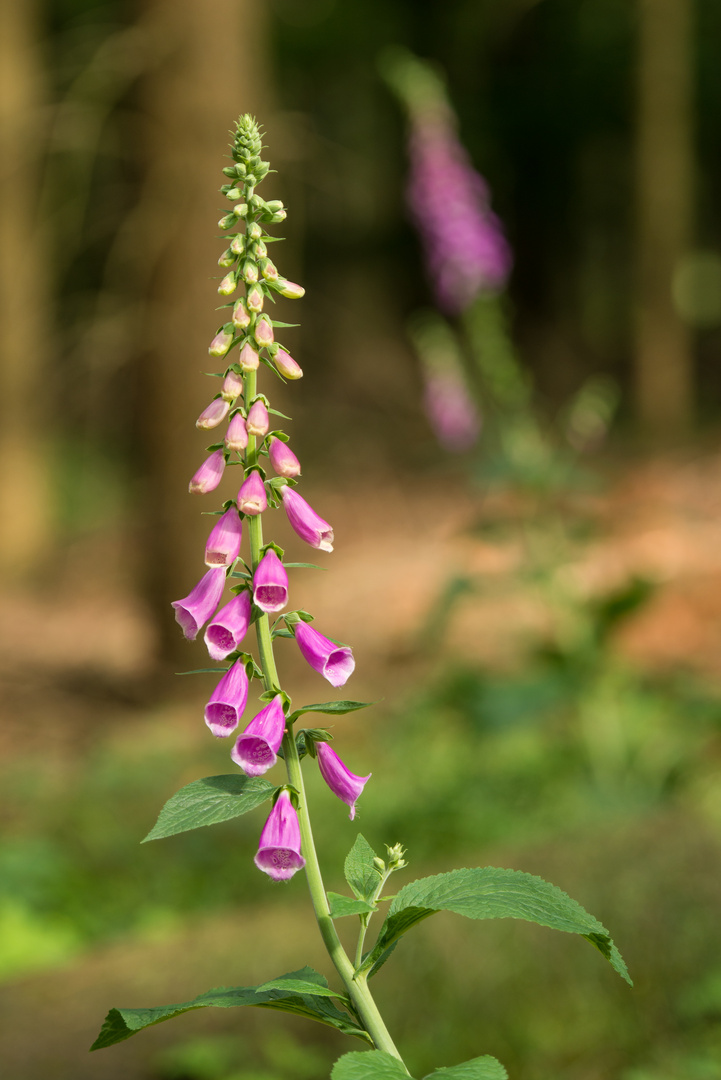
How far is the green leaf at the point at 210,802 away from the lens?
130 centimetres

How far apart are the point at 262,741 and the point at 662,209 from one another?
576 inches

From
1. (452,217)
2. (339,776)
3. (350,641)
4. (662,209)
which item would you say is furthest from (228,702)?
(662,209)

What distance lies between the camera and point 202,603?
1488 mm

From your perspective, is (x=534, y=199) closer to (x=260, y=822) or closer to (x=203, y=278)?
(x=203, y=278)

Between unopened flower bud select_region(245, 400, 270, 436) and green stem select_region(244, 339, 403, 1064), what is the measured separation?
0.02 m

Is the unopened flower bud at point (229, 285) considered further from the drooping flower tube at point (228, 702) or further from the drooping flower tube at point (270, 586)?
the drooping flower tube at point (228, 702)

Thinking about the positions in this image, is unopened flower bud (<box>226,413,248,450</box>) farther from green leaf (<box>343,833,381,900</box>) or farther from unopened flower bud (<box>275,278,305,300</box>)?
green leaf (<box>343,833,381,900</box>)

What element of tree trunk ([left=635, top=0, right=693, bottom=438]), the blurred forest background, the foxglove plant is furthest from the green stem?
tree trunk ([left=635, top=0, right=693, bottom=438])

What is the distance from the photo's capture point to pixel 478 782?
205 inches

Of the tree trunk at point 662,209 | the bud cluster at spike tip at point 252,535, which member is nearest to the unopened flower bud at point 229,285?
the bud cluster at spike tip at point 252,535

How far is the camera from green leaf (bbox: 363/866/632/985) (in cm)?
130

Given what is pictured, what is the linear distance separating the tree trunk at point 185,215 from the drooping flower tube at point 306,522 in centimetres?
528

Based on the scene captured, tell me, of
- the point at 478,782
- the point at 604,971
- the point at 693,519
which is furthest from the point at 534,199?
the point at 604,971

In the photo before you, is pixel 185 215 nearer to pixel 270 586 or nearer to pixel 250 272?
pixel 250 272
